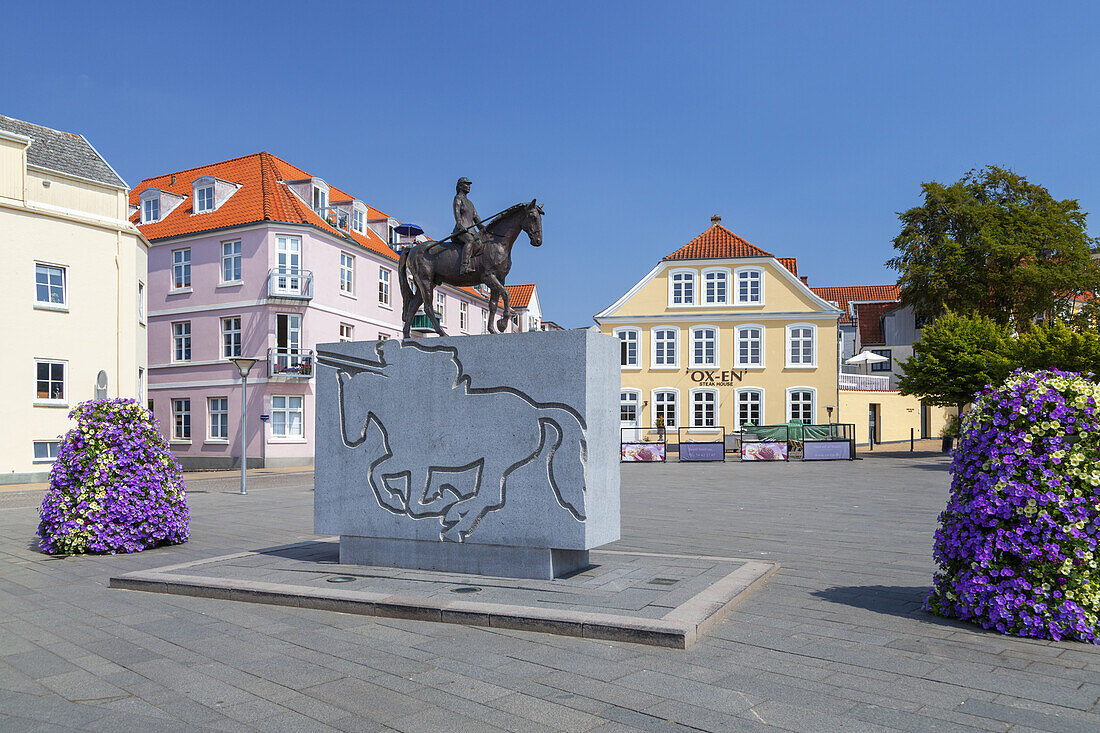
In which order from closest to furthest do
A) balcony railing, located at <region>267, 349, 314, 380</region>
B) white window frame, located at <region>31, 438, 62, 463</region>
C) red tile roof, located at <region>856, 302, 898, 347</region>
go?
white window frame, located at <region>31, 438, 62, 463</region> < balcony railing, located at <region>267, 349, 314, 380</region> < red tile roof, located at <region>856, 302, 898, 347</region>

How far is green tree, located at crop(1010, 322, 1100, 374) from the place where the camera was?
30.3 metres

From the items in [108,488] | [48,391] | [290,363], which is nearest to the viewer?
[108,488]

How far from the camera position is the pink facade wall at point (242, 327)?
Result: 35.7 meters

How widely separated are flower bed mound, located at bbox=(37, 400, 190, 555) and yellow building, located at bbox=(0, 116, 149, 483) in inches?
734

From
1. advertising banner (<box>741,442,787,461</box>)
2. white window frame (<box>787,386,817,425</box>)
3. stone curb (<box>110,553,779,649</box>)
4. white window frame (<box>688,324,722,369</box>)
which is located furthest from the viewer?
white window frame (<box>688,324,722,369</box>)

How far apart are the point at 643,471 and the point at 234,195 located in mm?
23000

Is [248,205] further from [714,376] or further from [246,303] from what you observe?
[714,376]

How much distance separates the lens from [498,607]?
6766 millimetres

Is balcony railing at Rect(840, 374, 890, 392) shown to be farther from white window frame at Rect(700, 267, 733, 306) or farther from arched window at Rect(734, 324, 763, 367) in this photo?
white window frame at Rect(700, 267, 733, 306)

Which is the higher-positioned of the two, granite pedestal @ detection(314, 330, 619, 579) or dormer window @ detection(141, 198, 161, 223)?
dormer window @ detection(141, 198, 161, 223)

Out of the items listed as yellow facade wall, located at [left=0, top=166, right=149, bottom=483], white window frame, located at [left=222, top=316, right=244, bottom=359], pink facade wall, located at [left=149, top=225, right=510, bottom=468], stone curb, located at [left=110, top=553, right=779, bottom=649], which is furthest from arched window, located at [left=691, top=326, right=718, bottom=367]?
stone curb, located at [left=110, top=553, right=779, bottom=649]

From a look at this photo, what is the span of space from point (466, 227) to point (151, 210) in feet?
119

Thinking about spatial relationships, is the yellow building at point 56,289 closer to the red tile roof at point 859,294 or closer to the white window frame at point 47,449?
the white window frame at point 47,449

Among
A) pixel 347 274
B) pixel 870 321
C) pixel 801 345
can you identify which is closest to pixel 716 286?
pixel 801 345
